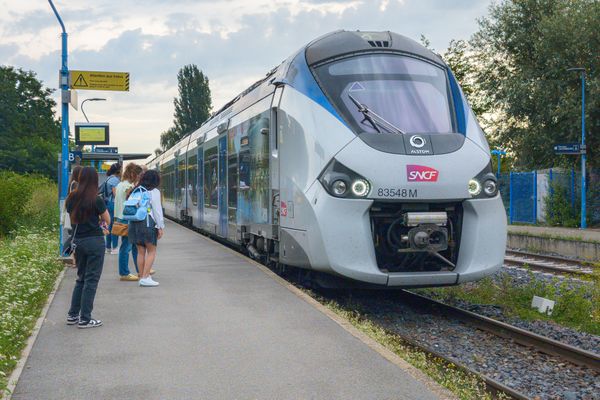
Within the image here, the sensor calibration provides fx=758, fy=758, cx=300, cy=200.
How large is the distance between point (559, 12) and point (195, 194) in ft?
54.7

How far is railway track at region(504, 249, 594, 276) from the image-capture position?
14.9 meters

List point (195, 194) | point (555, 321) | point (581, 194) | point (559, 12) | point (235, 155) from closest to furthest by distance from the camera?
point (555, 321) → point (235, 155) → point (195, 194) → point (581, 194) → point (559, 12)

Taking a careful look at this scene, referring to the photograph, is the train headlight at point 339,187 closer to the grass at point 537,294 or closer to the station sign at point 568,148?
the grass at point 537,294

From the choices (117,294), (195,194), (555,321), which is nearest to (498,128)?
(195,194)

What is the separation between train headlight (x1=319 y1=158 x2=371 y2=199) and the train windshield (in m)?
0.58

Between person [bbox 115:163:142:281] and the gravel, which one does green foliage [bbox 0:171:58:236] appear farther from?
the gravel

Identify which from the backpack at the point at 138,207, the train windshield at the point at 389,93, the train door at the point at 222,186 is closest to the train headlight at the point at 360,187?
the train windshield at the point at 389,93

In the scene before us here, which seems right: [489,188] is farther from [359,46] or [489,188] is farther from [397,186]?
[359,46]

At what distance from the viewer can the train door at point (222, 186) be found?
49.2 feet

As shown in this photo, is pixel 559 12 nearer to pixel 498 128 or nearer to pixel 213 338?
pixel 498 128

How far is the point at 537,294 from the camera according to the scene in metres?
11.4

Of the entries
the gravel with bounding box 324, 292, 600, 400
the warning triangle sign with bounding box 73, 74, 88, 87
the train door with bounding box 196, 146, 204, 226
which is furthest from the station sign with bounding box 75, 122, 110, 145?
the gravel with bounding box 324, 292, 600, 400

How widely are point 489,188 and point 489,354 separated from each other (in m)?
1.89

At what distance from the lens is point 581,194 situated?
87.4ft
